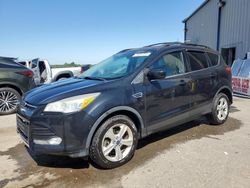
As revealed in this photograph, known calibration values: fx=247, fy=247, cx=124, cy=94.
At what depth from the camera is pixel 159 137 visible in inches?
184

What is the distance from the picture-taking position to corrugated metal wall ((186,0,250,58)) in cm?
1279

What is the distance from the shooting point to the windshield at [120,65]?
3871mm

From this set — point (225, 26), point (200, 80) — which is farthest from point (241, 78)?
point (225, 26)

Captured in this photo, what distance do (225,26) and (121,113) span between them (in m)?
14.1

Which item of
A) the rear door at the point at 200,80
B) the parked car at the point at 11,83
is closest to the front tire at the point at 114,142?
the rear door at the point at 200,80

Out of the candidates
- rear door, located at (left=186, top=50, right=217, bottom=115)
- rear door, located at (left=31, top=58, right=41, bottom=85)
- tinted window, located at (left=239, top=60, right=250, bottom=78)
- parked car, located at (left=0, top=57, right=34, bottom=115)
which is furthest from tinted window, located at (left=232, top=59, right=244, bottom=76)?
parked car, located at (left=0, top=57, right=34, bottom=115)

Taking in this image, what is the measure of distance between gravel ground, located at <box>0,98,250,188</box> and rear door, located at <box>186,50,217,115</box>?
1.95 ft

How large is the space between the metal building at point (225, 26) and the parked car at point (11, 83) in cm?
1070

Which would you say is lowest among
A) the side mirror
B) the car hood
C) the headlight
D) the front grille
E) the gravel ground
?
the gravel ground

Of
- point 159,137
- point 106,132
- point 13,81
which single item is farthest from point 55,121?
point 13,81

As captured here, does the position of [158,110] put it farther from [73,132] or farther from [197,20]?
[197,20]

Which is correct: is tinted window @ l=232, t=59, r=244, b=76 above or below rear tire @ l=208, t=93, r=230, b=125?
above

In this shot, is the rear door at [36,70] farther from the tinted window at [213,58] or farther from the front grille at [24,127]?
the tinted window at [213,58]

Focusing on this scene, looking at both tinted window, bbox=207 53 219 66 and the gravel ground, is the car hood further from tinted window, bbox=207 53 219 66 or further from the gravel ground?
tinted window, bbox=207 53 219 66
